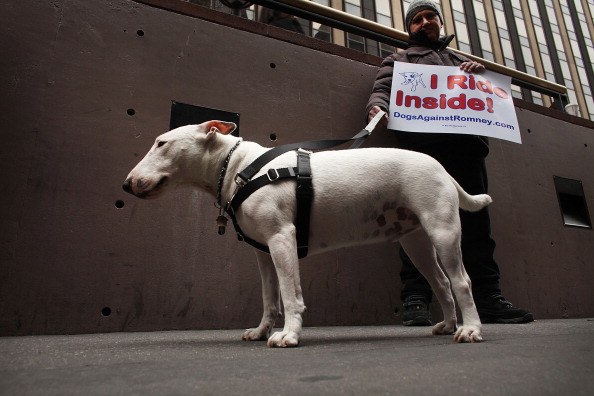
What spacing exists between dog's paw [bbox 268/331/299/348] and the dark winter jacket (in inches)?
69.4

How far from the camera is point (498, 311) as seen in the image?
270 cm

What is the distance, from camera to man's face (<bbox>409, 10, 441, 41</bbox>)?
3146mm

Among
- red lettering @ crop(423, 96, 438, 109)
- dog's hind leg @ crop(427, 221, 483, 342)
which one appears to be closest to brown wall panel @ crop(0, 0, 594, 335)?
red lettering @ crop(423, 96, 438, 109)

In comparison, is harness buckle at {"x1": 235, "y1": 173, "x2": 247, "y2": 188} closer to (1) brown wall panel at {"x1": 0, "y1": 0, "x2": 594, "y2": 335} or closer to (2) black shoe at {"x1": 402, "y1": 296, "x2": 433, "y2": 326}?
(1) brown wall panel at {"x1": 0, "y1": 0, "x2": 594, "y2": 335}

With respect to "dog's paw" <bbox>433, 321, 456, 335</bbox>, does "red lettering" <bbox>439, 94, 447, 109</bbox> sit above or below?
above

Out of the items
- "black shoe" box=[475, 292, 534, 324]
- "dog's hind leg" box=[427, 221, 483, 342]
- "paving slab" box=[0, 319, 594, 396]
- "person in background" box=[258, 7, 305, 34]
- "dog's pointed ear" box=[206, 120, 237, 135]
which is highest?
"person in background" box=[258, 7, 305, 34]

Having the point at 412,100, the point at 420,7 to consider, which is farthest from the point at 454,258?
the point at 420,7

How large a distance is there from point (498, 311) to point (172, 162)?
2.29m

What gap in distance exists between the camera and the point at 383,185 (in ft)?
6.12

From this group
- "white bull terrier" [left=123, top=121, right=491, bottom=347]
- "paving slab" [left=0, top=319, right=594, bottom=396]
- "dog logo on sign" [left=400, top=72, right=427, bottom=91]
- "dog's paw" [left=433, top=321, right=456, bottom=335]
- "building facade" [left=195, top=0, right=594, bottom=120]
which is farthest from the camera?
"building facade" [left=195, top=0, right=594, bottom=120]

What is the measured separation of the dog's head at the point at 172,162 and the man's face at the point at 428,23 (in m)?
2.04

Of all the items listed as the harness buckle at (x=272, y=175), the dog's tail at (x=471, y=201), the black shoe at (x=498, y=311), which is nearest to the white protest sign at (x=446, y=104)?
the dog's tail at (x=471, y=201)

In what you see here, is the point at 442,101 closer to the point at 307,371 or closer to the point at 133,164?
the point at 133,164

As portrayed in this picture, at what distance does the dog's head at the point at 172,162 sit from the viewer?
6.25 feet
